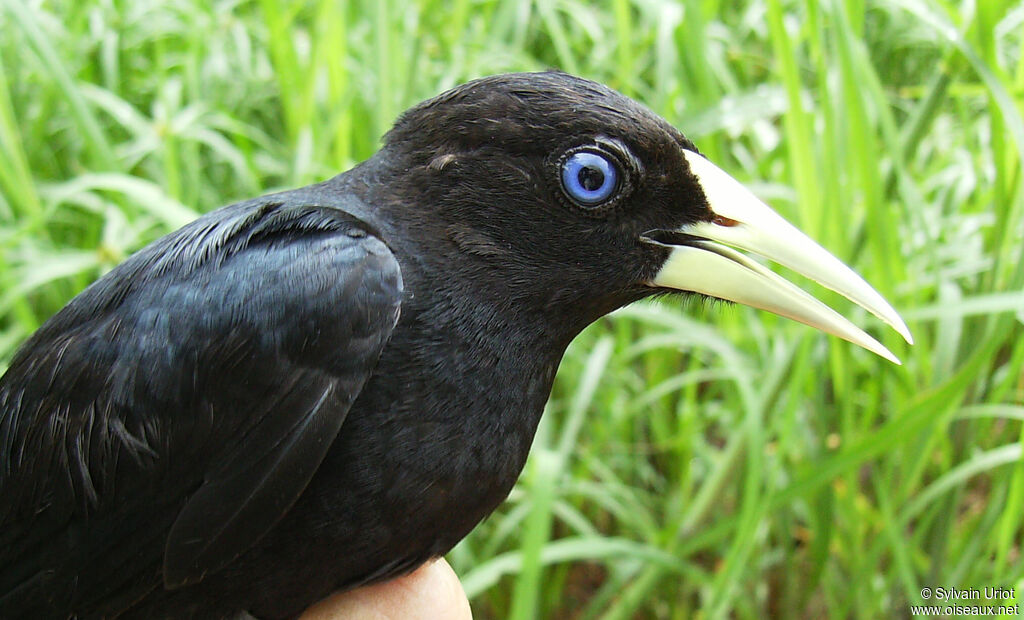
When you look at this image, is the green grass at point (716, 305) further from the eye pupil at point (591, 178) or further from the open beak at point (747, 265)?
the eye pupil at point (591, 178)

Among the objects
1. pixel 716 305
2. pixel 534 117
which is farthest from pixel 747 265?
pixel 716 305

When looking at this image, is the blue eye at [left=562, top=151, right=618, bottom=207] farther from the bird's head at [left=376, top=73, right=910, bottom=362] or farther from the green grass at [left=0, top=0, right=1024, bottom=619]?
the green grass at [left=0, top=0, right=1024, bottom=619]

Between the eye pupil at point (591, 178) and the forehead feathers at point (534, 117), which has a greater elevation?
the forehead feathers at point (534, 117)

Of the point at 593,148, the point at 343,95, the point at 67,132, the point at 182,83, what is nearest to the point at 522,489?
the point at 343,95

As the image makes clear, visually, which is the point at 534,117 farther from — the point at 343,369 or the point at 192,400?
the point at 192,400

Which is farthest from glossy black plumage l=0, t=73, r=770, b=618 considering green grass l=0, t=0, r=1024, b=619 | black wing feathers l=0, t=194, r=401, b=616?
green grass l=0, t=0, r=1024, b=619

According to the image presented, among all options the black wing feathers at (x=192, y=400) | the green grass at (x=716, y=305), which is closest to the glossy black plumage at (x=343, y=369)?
the black wing feathers at (x=192, y=400)
